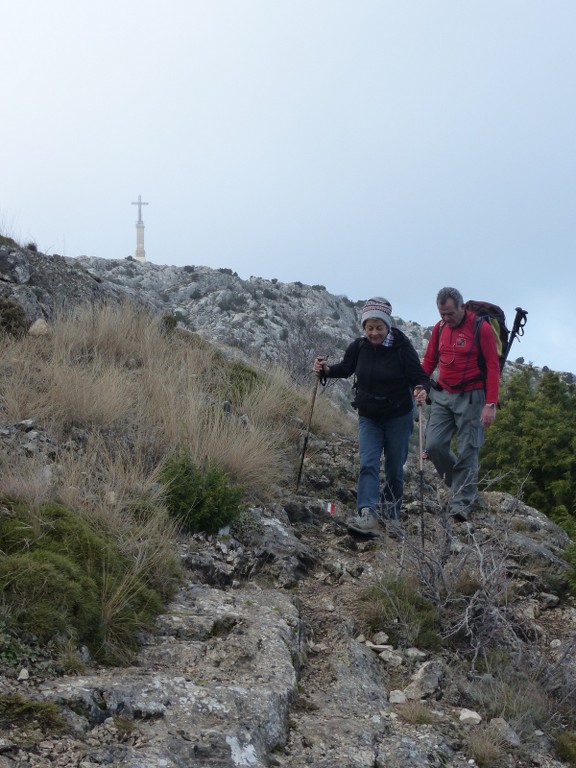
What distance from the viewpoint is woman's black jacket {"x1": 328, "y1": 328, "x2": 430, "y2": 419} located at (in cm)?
601

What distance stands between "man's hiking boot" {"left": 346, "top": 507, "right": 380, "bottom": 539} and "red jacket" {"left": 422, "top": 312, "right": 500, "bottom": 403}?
1.46 m

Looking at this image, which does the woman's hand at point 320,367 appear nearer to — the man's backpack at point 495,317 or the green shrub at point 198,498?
the man's backpack at point 495,317

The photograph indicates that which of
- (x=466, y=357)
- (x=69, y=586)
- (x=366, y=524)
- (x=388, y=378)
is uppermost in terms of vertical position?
(x=466, y=357)

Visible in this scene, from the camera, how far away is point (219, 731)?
9.96ft

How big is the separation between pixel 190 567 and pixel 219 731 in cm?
163

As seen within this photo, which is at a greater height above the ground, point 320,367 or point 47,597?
point 320,367

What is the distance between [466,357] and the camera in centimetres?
662

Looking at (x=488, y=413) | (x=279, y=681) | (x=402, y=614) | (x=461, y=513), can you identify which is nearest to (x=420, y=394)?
(x=488, y=413)

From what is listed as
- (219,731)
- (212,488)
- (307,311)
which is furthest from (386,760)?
(307,311)

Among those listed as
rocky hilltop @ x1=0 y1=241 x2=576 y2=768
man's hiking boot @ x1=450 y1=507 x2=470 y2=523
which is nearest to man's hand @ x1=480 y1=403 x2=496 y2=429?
man's hiking boot @ x1=450 y1=507 x2=470 y2=523

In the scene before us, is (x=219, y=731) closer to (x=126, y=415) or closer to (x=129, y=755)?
(x=129, y=755)

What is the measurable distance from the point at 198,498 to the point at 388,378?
1913 mm

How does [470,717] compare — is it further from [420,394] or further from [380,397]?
[380,397]

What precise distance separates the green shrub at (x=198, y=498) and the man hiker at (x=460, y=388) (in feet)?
7.28
